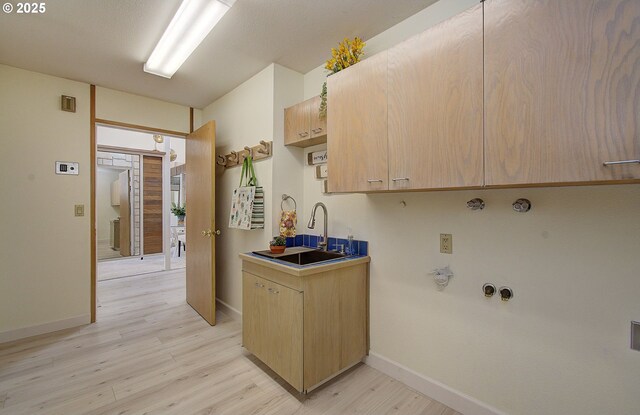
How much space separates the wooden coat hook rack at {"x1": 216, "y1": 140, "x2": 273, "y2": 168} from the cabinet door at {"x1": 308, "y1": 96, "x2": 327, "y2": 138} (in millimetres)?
474

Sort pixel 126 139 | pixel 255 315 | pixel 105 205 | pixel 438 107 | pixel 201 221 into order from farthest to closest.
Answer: pixel 105 205
pixel 126 139
pixel 201 221
pixel 255 315
pixel 438 107

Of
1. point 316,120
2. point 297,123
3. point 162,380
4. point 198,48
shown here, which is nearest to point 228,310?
point 162,380

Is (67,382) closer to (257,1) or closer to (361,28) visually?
(257,1)

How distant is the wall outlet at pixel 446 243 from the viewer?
5.60 ft

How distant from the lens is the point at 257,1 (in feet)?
5.77

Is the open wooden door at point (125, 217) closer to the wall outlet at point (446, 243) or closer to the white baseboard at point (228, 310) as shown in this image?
the white baseboard at point (228, 310)

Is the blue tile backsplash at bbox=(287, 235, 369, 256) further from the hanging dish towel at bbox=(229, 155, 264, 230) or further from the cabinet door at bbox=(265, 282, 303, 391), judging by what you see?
the cabinet door at bbox=(265, 282, 303, 391)

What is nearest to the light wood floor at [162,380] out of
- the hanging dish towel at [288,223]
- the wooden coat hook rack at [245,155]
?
the hanging dish towel at [288,223]

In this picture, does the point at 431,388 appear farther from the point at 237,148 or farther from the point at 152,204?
the point at 152,204

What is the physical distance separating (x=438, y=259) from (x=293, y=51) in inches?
79.0

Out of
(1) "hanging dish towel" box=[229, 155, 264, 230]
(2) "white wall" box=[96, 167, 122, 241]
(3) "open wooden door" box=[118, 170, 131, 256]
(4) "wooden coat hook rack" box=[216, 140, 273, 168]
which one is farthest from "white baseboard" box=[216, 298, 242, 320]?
(2) "white wall" box=[96, 167, 122, 241]

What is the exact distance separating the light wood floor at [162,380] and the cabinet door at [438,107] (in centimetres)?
140

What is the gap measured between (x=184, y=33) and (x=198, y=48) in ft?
1.00

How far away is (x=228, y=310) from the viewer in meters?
3.18
